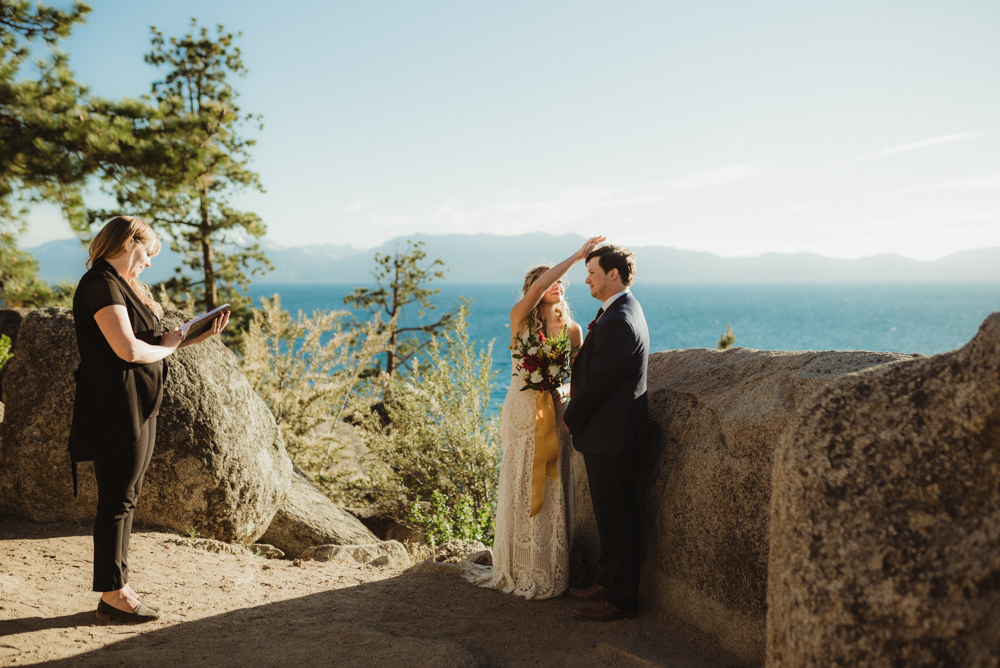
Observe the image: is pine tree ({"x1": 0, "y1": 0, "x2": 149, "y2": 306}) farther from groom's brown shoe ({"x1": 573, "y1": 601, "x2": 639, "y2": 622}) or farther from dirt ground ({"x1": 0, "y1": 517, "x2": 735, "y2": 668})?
groom's brown shoe ({"x1": 573, "y1": 601, "x2": 639, "y2": 622})

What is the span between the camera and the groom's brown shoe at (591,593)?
14.8ft

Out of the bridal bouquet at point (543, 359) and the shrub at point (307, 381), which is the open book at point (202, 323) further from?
the shrub at point (307, 381)

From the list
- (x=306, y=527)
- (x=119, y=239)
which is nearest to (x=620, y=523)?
(x=119, y=239)

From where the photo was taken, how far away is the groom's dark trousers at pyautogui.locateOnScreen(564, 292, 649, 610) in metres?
4.21

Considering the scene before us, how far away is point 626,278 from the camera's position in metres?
4.53

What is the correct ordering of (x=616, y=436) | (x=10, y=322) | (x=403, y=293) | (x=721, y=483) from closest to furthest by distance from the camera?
(x=721, y=483), (x=616, y=436), (x=10, y=322), (x=403, y=293)

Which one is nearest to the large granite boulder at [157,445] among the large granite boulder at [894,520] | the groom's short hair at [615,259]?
the groom's short hair at [615,259]

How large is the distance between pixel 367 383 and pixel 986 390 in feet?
34.1

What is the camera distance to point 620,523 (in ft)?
14.1

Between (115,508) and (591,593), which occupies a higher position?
(115,508)

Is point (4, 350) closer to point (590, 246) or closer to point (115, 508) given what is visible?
point (115, 508)

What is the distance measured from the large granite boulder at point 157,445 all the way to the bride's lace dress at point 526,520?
2.78 meters

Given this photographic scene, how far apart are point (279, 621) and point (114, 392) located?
1.90m

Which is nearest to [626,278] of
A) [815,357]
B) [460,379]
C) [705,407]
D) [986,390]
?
[705,407]
